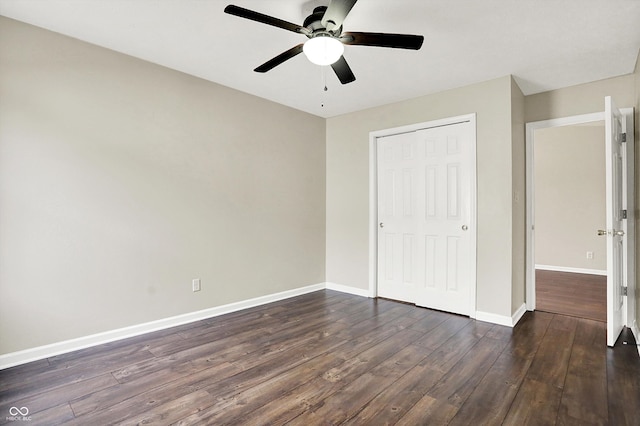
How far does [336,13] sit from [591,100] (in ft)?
10.6

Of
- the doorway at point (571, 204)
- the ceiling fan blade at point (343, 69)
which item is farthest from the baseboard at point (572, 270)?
the ceiling fan blade at point (343, 69)

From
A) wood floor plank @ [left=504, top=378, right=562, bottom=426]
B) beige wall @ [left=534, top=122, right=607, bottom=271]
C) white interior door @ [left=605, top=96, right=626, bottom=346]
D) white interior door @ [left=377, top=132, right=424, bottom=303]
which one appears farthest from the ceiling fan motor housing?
beige wall @ [left=534, top=122, right=607, bottom=271]

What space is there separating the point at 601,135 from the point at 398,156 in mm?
4342

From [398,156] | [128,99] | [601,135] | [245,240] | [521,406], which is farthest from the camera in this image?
[601,135]

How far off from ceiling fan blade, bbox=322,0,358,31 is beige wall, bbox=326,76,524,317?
218 cm

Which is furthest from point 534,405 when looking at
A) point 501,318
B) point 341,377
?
point 501,318

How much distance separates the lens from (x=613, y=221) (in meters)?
2.72

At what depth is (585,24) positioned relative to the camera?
7.98 feet

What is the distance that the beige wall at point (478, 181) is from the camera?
3.37 metres

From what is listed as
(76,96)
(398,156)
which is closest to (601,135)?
(398,156)

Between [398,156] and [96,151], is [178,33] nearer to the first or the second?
[96,151]

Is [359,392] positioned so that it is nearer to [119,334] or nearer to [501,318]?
[501,318]

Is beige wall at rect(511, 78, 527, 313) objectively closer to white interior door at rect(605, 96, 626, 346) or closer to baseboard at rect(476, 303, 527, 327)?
baseboard at rect(476, 303, 527, 327)

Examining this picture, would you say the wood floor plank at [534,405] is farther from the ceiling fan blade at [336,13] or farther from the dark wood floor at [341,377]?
the ceiling fan blade at [336,13]
